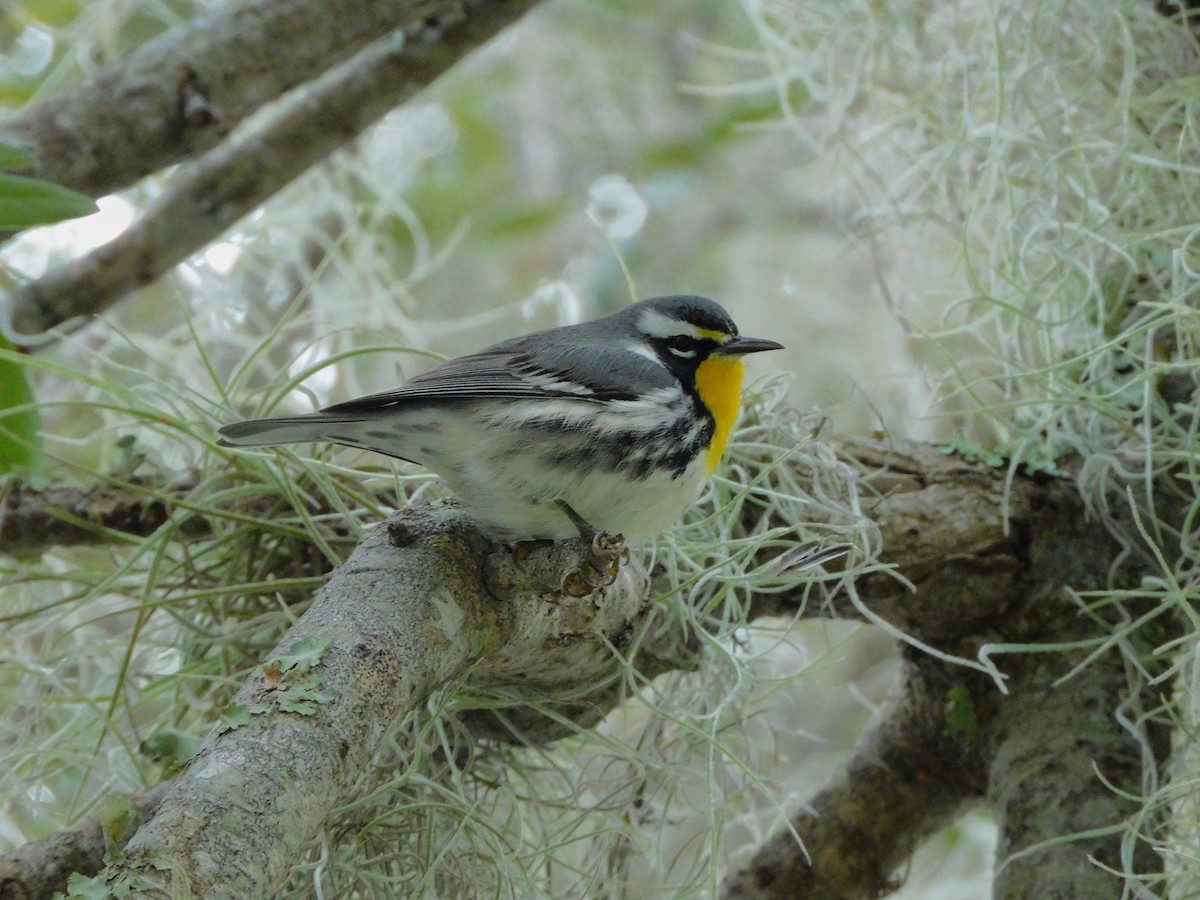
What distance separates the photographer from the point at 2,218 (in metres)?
1.43

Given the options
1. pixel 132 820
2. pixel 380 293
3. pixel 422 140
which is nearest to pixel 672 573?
pixel 132 820

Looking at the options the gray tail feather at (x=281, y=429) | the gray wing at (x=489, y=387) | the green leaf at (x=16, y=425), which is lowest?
the gray wing at (x=489, y=387)

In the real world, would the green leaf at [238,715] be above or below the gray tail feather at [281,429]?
above

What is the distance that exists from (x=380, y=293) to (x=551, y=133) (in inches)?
79.7

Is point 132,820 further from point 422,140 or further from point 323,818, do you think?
point 422,140

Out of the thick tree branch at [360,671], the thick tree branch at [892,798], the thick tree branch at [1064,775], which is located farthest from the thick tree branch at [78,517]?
the thick tree branch at [1064,775]

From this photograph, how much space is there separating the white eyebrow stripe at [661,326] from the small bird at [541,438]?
28 cm

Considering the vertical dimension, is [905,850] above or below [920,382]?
below

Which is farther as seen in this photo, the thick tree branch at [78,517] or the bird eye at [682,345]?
the bird eye at [682,345]

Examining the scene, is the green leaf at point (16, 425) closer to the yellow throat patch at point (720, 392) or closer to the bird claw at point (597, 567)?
the bird claw at point (597, 567)

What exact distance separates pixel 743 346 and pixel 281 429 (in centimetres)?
87

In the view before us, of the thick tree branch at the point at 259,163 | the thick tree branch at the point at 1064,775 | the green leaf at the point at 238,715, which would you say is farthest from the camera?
the thick tree branch at the point at 259,163

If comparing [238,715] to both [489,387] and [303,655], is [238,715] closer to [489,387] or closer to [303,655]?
[303,655]

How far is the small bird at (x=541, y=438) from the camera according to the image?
1780 millimetres
